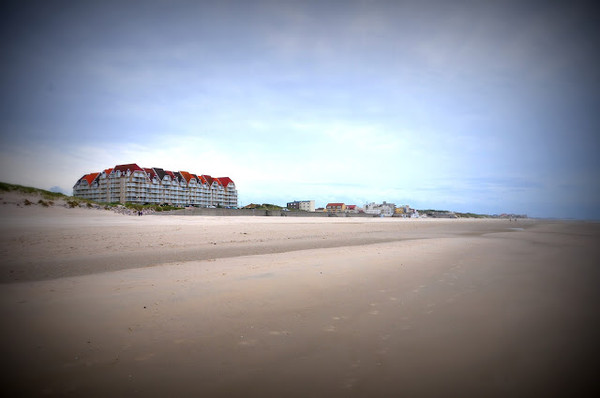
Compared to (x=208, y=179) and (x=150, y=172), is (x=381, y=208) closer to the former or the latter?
(x=208, y=179)

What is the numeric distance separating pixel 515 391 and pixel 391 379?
4.03 feet

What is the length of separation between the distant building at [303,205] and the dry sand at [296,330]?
14739cm

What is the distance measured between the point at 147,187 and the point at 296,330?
107m

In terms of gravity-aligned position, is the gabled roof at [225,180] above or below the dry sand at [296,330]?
above

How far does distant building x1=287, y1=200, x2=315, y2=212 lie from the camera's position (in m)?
158

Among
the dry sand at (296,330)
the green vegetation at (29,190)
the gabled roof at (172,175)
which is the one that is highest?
the gabled roof at (172,175)

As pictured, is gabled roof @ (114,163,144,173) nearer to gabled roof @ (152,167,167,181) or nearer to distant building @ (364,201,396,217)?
gabled roof @ (152,167,167,181)

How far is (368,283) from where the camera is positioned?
723 cm

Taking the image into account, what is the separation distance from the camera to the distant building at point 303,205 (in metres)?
158

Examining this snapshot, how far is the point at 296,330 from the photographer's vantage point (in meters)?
4.44

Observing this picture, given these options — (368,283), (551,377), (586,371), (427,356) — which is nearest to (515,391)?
(551,377)

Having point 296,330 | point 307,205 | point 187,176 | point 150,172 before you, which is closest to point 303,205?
point 307,205

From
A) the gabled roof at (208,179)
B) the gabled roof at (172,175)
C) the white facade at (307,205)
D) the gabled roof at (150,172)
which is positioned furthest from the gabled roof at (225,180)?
the white facade at (307,205)

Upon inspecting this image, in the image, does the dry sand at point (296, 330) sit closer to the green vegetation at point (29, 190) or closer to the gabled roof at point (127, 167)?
the green vegetation at point (29, 190)
